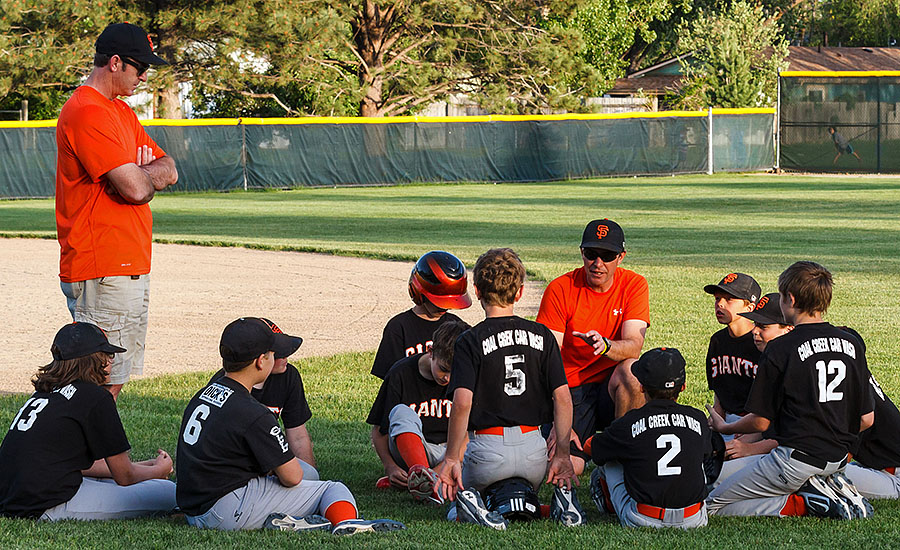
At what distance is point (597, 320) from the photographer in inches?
235

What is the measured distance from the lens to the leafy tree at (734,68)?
4169 centimetres

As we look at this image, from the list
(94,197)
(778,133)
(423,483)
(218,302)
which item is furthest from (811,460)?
(778,133)

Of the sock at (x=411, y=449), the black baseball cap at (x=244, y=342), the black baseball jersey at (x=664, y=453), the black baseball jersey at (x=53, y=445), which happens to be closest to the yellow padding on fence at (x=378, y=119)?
the sock at (x=411, y=449)

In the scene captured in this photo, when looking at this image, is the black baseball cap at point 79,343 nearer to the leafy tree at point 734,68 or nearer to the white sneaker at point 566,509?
the white sneaker at point 566,509

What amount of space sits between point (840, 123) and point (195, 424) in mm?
33788

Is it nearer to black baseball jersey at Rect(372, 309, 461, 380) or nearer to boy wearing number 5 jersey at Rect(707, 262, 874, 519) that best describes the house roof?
black baseball jersey at Rect(372, 309, 461, 380)

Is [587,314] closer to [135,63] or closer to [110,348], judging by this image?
[110,348]

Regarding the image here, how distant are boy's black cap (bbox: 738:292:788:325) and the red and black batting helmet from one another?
1.42 metres

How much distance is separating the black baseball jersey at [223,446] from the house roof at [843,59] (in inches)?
2119

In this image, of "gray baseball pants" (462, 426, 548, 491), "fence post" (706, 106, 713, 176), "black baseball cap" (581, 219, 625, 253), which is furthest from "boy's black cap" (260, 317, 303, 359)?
"fence post" (706, 106, 713, 176)

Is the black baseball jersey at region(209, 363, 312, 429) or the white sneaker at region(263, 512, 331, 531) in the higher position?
the black baseball jersey at region(209, 363, 312, 429)

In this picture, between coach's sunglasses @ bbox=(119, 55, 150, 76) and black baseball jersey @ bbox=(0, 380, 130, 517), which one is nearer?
black baseball jersey @ bbox=(0, 380, 130, 517)

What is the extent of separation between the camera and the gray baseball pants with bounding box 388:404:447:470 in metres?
5.31

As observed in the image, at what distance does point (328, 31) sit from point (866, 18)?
1887 inches
